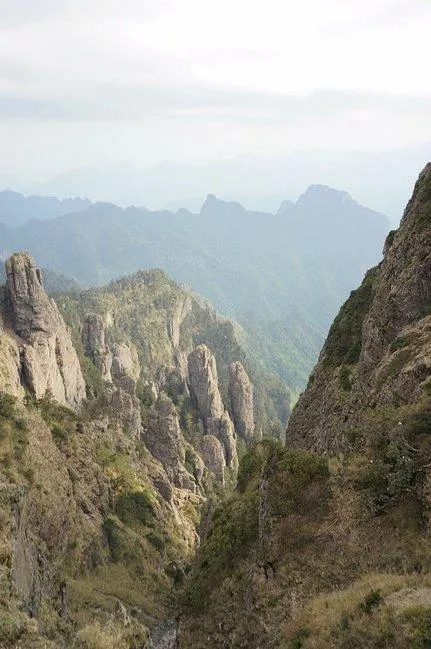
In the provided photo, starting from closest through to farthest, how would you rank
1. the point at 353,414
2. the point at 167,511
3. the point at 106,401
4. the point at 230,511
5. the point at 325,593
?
the point at 325,593, the point at 353,414, the point at 230,511, the point at 167,511, the point at 106,401

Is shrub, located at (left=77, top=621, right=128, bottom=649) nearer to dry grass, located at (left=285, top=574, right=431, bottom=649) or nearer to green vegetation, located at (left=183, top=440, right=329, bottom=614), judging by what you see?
dry grass, located at (left=285, top=574, right=431, bottom=649)

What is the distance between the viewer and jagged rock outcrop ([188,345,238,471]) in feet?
409

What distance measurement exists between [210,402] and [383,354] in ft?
333

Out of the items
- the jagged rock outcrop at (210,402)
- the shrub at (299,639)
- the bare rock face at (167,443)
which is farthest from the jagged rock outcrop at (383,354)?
the jagged rock outcrop at (210,402)

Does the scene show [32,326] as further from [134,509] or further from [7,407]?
[134,509]

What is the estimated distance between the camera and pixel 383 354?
34562mm

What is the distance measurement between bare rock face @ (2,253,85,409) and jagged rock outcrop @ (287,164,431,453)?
4864 cm

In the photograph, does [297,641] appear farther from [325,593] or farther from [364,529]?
[364,529]

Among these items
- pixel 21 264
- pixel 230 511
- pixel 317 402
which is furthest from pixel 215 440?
pixel 230 511

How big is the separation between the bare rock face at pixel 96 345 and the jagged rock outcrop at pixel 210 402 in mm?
23171

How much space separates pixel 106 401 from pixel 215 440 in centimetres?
3139

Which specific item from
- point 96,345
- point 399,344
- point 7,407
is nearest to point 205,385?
point 96,345

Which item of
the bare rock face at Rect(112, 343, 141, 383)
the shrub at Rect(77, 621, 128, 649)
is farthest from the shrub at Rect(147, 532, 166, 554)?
the bare rock face at Rect(112, 343, 141, 383)

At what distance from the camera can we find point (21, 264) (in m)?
87.0
